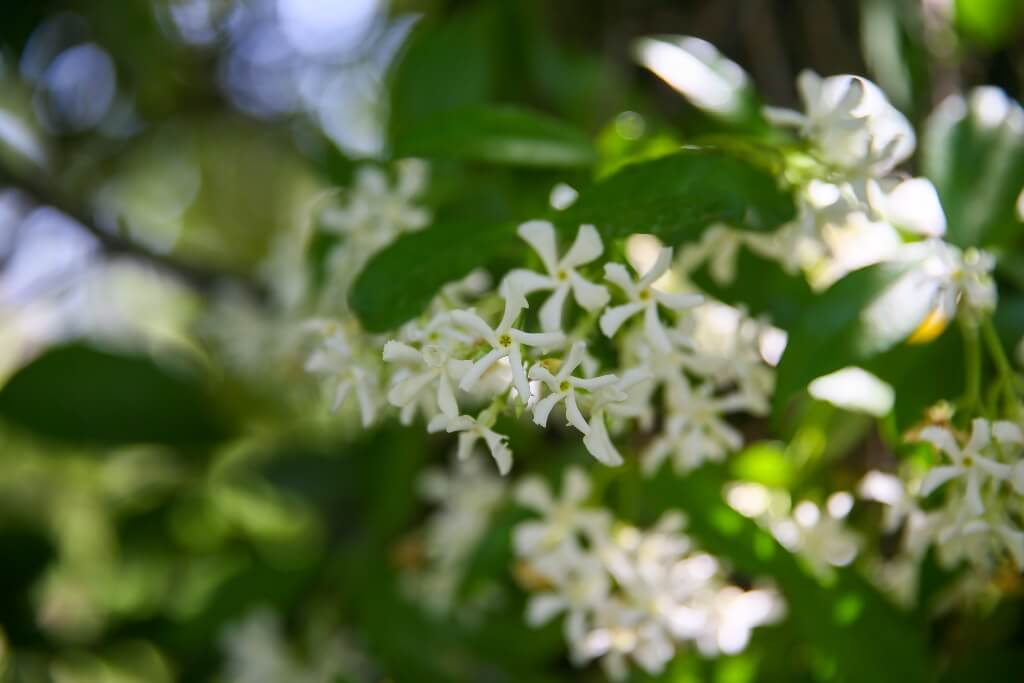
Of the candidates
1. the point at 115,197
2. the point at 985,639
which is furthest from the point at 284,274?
the point at 115,197

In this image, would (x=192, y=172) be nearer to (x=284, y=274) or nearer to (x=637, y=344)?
(x=284, y=274)

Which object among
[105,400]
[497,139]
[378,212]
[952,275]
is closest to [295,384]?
[105,400]

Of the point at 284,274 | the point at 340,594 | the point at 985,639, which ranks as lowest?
the point at 340,594

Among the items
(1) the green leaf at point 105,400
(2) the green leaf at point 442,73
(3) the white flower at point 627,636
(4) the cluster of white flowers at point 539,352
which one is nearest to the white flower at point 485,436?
(4) the cluster of white flowers at point 539,352

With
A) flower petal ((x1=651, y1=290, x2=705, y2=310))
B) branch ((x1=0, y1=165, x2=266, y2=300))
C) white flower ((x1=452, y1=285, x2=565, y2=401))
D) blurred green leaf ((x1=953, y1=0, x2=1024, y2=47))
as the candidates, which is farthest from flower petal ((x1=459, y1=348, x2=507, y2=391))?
branch ((x1=0, y1=165, x2=266, y2=300))

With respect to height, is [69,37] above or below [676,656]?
above

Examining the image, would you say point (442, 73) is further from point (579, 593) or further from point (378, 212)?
point (579, 593)

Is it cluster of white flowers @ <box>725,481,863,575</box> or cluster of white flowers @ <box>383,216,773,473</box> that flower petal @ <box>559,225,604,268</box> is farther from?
cluster of white flowers @ <box>725,481,863,575</box>
